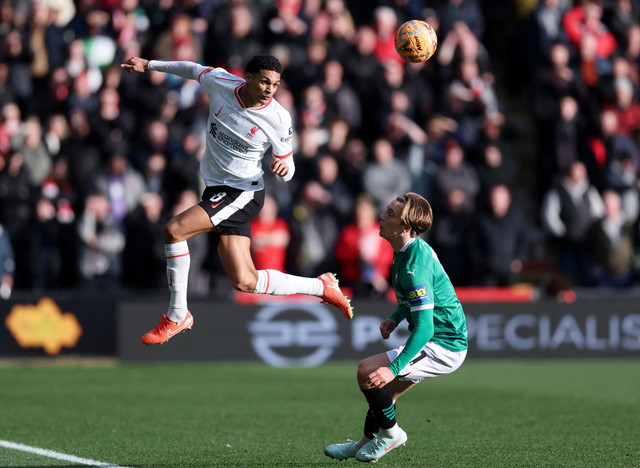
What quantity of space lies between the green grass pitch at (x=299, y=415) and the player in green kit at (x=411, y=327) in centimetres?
39

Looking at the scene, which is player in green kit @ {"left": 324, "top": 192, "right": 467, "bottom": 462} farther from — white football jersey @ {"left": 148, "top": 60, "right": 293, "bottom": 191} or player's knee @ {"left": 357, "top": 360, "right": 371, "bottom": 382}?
white football jersey @ {"left": 148, "top": 60, "right": 293, "bottom": 191}

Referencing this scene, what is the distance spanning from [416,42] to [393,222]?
1.82 m

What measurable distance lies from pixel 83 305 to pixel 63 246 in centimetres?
87

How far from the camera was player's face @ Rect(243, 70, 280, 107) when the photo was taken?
7.58 metres

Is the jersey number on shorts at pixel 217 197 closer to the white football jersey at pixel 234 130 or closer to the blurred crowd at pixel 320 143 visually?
the white football jersey at pixel 234 130

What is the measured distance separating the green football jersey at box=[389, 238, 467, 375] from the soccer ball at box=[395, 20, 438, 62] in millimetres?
1803

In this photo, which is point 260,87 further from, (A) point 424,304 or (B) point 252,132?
(A) point 424,304

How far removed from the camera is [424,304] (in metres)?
6.56

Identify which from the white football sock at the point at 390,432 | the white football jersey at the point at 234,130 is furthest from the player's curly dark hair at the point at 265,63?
the white football sock at the point at 390,432

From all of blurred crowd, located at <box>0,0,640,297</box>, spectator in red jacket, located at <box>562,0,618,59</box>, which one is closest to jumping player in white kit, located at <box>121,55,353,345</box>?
blurred crowd, located at <box>0,0,640,297</box>

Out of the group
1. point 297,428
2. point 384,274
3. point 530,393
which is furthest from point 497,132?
point 297,428

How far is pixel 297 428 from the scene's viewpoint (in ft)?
29.8

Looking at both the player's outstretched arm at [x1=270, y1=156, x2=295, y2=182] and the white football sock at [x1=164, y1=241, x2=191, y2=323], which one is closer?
the player's outstretched arm at [x1=270, y1=156, x2=295, y2=182]

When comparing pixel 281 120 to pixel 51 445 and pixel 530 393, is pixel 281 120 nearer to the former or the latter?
pixel 51 445
